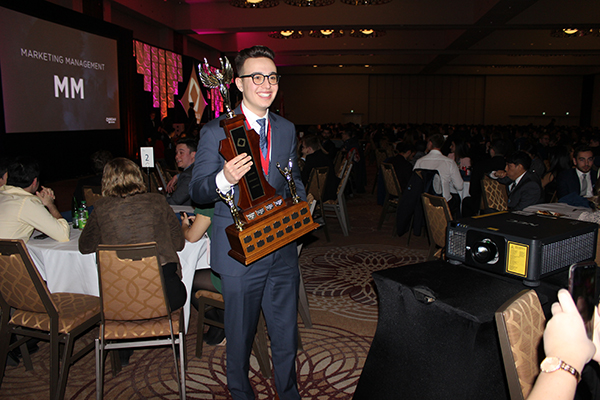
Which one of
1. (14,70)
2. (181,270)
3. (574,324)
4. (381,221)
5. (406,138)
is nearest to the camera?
(574,324)

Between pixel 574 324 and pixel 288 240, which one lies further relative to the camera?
pixel 288 240

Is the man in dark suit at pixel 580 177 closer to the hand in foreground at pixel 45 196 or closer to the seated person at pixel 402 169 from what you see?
the seated person at pixel 402 169

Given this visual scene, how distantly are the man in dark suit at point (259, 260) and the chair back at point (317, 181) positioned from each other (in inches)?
128

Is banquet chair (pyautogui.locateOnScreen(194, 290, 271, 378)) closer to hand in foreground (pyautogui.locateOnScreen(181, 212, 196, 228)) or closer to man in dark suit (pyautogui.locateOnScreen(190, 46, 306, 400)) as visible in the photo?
hand in foreground (pyautogui.locateOnScreen(181, 212, 196, 228))

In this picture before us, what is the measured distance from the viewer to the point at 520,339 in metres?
1.16

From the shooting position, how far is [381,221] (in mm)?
5734

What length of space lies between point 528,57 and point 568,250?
22071mm

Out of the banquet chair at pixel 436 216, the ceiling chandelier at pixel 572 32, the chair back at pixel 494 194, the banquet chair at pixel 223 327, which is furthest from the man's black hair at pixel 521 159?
the ceiling chandelier at pixel 572 32

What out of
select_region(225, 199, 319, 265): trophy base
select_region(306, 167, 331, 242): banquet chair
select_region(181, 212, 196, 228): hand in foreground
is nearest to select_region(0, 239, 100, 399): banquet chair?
select_region(181, 212, 196, 228): hand in foreground

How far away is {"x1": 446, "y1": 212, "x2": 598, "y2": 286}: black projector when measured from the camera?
1318 mm

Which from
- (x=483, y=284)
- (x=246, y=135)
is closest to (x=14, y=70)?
(x=246, y=135)

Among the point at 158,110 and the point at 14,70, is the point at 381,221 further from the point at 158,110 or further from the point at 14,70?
the point at 158,110

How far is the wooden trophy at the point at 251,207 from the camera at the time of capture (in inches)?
57.4

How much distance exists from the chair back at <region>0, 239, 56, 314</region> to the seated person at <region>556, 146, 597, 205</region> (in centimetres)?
421
